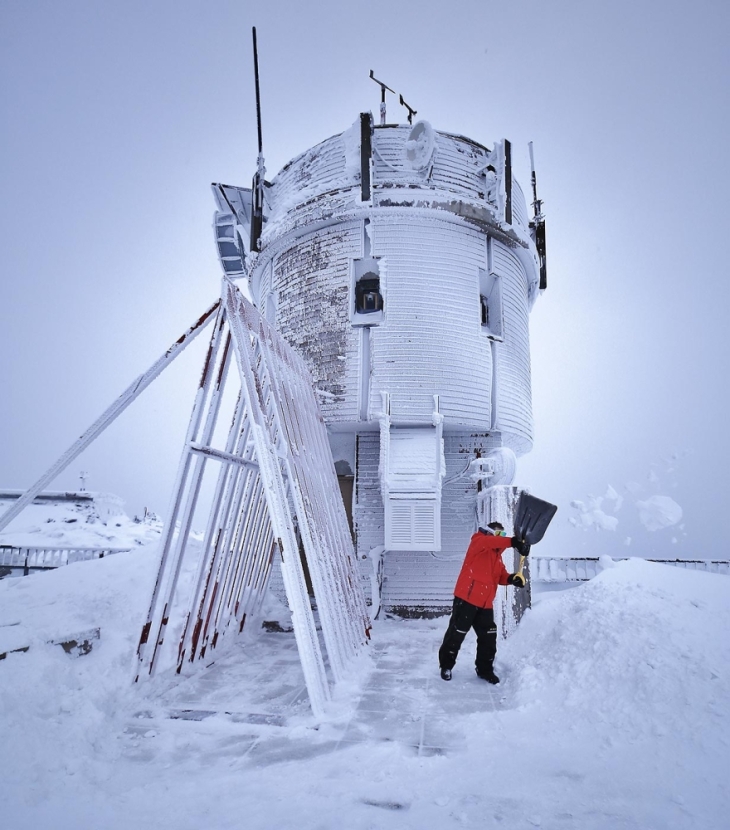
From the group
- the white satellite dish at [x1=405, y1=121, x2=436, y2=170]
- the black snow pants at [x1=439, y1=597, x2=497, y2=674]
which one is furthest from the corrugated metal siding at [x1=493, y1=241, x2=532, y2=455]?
the black snow pants at [x1=439, y1=597, x2=497, y2=674]

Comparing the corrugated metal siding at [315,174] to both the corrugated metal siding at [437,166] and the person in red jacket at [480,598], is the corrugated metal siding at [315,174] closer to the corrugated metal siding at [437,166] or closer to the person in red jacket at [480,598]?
the corrugated metal siding at [437,166]

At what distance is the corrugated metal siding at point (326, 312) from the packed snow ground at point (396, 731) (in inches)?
198

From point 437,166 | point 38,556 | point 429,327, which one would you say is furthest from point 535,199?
point 38,556

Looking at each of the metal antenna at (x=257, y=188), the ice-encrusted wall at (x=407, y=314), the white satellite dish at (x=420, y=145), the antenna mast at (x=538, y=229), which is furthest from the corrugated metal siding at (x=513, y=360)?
the metal antenna at (x=257, y=188)

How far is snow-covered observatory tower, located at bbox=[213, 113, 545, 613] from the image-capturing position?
9.42m

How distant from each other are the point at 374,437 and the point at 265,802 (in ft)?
24.8

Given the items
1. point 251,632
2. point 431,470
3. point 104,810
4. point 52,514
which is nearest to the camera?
point 104,810

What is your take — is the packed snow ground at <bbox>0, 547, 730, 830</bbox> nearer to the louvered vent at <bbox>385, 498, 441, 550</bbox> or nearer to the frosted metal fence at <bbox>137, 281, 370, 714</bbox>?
the frosted metal fence at <bbox>137, 281, 370, 714</bbox>

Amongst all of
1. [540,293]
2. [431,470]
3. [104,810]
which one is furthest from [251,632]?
[540,293]

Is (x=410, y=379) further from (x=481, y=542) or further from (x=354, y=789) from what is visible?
(x=354, y=789)

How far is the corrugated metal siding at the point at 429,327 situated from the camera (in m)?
9.45

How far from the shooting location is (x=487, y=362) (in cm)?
1002

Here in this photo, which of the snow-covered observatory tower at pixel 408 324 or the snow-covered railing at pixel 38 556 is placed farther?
the snow-covered railing at pixel 38 556

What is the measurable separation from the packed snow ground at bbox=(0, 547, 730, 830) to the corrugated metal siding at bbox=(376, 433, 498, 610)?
3.77m
